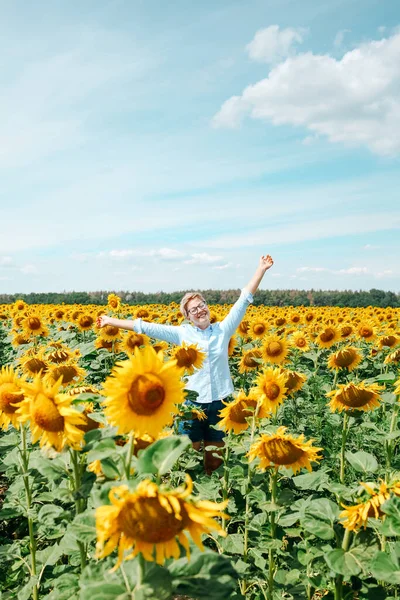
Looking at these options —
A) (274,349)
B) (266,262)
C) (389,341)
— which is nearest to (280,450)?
(266,262)

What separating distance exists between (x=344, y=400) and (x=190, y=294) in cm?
246

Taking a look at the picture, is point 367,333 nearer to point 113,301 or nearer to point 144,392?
point 113,301

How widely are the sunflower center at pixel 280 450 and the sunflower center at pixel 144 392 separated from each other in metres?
1.11

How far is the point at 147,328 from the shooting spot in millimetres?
5574

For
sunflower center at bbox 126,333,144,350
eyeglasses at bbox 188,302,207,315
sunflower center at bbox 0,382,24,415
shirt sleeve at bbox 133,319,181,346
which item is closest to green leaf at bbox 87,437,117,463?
sunflower center at bbox 0,382,24,415

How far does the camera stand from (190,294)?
5844 mm

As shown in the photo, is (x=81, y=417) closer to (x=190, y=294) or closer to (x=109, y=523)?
(x=109, y=523)

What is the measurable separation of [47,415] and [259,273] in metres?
4.12

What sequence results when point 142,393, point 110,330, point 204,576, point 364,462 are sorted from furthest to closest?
point 110,330, point 364,462, point 142,393, point 204,576

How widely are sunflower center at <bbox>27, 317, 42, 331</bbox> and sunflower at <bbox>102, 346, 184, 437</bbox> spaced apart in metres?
7.63

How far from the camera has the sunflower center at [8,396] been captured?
2857 millimetres

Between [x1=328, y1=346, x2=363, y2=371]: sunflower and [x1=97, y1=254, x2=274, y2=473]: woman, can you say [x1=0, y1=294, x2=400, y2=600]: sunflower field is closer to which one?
[x1=97, y1=254, x2=274, y2=473]: woman

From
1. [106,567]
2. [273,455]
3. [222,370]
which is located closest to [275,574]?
[273,455]

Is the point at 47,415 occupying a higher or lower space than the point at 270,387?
higher
